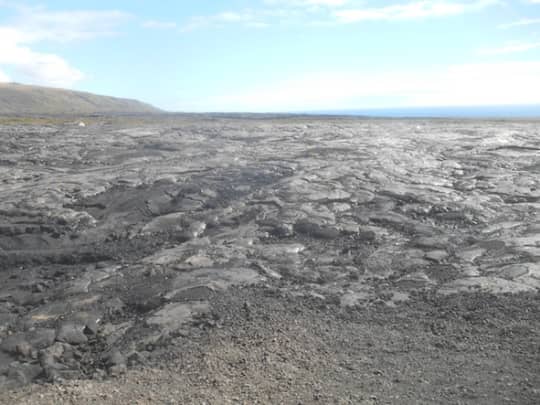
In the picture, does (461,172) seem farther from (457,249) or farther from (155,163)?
(155,163)

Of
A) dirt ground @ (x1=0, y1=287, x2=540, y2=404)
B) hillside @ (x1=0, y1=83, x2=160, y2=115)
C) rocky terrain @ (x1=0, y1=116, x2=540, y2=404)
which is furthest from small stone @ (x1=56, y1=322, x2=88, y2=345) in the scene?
hillside @ (x1=0, y1=83, x2=160, y2=115)

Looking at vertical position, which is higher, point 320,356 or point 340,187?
point 340,187

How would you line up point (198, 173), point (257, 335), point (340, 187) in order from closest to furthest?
point (257, 335) → point (340, 187) → point (198, 173)

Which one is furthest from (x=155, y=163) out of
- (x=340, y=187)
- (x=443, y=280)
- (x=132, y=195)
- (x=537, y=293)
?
(x=537, y=293)

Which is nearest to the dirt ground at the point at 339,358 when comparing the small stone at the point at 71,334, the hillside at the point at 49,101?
the small stone at the point at 71,334

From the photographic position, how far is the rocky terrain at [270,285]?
5.25m

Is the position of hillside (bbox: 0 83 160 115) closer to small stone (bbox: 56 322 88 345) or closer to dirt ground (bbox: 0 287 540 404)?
small stone (bbox: 56 322 88 345)

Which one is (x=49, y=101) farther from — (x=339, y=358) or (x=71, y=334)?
(x=339, y=358)

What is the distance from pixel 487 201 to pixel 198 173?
790cm

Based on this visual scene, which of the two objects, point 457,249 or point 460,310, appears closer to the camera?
point 460,310

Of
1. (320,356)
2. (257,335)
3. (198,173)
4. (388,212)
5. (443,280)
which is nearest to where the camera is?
(320,356)

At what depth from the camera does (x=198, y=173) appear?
49.2 feet

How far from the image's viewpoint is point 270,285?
25.1 ft

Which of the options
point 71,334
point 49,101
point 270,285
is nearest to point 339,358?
point 270,285
